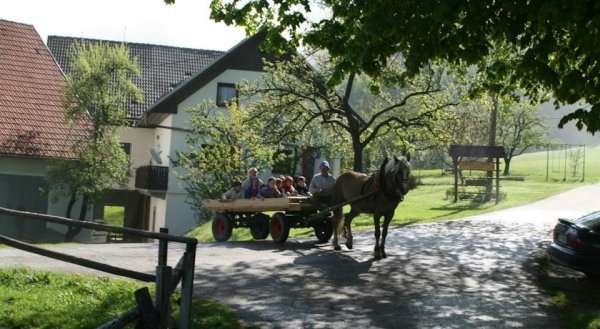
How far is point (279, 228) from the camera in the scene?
19.5m

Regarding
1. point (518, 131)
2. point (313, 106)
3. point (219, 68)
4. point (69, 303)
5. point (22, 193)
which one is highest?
point (219, 68)

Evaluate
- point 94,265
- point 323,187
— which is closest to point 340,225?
point 323,187

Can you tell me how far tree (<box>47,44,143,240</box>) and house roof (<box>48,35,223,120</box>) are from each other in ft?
33.0

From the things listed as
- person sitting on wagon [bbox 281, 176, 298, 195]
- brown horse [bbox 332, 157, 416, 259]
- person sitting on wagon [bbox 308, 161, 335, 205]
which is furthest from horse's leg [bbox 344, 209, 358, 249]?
person sitting on wagon [bbox 281, 176, 298, 195]

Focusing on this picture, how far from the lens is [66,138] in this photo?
3866 centimetres

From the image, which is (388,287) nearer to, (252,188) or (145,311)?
(145,311)

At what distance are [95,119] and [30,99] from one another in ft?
12.1

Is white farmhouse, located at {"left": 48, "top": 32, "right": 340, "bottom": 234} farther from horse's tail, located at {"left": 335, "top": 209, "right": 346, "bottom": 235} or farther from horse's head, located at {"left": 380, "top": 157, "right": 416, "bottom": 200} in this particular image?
horse's head, located at {"left": 380, "top": 157, "right": 416, "bottom": 200}

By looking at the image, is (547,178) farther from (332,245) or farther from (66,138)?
(332,245)

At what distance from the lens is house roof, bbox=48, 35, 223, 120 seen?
50816mm

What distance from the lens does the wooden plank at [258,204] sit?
62.2 ft

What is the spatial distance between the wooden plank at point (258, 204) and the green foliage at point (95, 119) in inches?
674

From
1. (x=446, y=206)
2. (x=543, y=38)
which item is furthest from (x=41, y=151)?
(x=543, y=38)

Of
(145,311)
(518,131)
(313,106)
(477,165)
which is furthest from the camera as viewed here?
(518,131)
